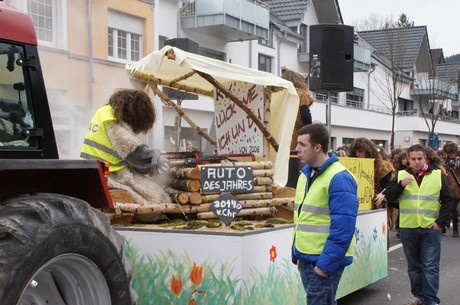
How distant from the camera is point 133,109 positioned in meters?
5.23

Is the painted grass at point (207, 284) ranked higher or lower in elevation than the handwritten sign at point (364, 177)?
lower

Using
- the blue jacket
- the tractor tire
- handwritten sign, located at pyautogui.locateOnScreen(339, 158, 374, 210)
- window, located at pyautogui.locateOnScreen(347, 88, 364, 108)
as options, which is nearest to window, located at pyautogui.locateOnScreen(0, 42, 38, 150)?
the tractor tire

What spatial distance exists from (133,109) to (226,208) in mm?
1170

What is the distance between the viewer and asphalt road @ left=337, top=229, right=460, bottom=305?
6.80 metres

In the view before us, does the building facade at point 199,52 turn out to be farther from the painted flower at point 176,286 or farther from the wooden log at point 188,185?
the painted flower at point 176,286

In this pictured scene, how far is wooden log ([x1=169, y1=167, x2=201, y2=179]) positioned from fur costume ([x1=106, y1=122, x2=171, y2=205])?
0.71 ft

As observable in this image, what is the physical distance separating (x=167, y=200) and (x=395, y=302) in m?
2.94

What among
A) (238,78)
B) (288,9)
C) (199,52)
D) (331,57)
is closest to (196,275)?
(238,78)

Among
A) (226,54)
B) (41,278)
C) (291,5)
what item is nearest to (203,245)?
(41,278)

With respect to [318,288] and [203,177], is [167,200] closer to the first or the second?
[203,177]

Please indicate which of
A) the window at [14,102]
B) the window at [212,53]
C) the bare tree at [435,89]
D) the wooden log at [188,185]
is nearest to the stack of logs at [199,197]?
the wooden log at [188,185]

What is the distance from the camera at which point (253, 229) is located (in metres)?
4.89

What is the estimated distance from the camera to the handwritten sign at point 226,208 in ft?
16.2

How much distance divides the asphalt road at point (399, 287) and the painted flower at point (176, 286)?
260 centimetres
